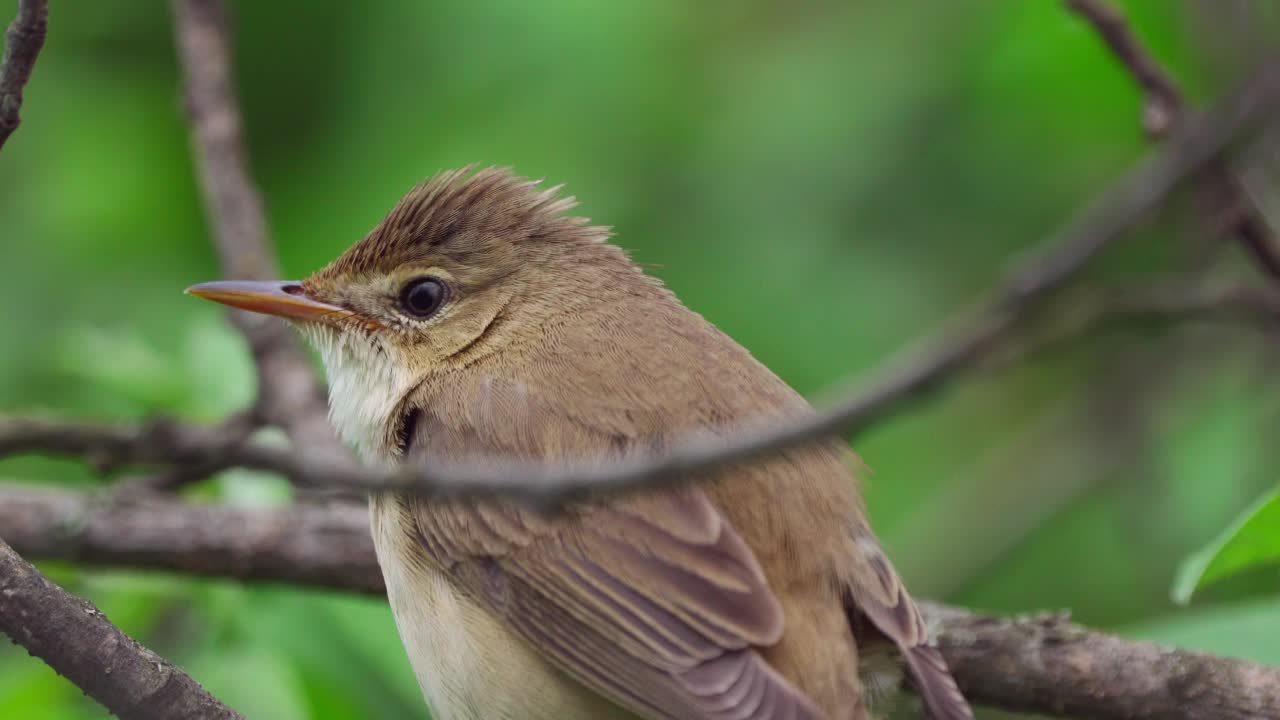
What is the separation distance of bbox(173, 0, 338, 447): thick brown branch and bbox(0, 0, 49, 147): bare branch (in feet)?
8.56

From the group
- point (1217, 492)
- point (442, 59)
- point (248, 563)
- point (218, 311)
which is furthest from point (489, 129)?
point (1217, 492)

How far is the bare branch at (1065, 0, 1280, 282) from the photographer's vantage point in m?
4.50

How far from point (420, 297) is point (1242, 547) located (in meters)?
2.46

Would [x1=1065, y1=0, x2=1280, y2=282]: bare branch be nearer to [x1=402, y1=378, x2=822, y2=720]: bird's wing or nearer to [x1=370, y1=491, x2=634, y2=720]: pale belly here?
[x1=402, y1=378, x2=822, y2=720]: bird's wing

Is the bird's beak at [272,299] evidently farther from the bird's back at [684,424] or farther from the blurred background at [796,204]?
the blurred background at [796,204]

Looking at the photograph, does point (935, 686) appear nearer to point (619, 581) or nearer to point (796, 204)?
point (619, 581)

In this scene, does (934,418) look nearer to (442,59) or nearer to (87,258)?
(442,59)

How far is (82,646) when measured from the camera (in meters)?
2.89

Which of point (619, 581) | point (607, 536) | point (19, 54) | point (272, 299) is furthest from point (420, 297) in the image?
point (19, 54)

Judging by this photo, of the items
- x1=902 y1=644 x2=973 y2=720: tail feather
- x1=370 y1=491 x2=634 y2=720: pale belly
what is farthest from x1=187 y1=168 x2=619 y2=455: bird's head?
x1=902 y1=644 x2=973 y2=720: tail feather

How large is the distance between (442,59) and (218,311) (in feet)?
4.45

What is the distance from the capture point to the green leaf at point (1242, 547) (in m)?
A: 3.26

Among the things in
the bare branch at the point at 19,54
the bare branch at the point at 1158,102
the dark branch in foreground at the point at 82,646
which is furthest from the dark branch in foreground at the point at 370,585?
the bare branch at the point at 19,54

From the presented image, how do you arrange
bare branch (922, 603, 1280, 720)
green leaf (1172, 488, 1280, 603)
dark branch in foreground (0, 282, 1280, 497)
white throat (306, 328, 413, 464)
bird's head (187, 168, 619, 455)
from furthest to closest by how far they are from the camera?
1. bird's head (187, 168, 619, 455)
2. white throat (306, 328, 413, 464)
3. bare branch (922, 603, 1280, 720)
4. green leaf (1172, 488, 1280, 603)
5. dark branch in foreground (0, 282, 1280, 497)
